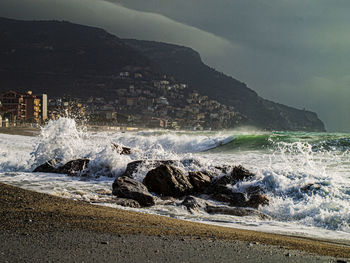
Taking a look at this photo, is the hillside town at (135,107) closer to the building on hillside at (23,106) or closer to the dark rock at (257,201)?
the building on hillside at (23,106)

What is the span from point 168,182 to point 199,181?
3.01 feet

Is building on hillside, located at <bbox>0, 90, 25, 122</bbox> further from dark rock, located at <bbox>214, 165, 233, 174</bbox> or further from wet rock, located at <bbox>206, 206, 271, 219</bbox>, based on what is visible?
wet rock, located at <bbox>206, 206, 271, 219</bbox>

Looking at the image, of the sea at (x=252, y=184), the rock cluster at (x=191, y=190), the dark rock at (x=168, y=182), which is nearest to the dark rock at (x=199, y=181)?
the rock cluster at (x=191, y=190)

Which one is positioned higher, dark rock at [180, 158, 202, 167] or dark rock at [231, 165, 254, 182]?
dark rock at [180, 158, 202, 167]

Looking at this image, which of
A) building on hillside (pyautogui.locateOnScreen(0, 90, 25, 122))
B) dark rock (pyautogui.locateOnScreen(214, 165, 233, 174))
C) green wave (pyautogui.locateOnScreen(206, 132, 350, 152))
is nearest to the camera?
dark rock (pyautogui.locateOnScreen(214, 165, 233, 174))

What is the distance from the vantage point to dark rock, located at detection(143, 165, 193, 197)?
356 inches

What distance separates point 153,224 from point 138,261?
5.97ft

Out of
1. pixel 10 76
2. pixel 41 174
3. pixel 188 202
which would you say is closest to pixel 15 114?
pixel 10 76

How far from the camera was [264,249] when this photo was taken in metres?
4.09

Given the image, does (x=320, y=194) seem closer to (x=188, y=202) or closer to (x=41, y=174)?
(x=188, y=202)

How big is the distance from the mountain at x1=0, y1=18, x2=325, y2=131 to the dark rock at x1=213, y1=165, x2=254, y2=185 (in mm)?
85559

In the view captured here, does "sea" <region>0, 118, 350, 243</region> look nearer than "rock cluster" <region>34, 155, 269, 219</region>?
Yes

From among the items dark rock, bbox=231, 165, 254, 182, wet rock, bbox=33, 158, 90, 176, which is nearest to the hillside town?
wet rock, bbox=33, 158, 90, 176

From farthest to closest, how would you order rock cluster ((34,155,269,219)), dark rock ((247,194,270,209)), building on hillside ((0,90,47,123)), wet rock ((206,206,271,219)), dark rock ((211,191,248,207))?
building on hillside ((0,90,47,123)), dark rock ((211,191,248,207)), dark rock ((247,194,270,209)), rock cluster ((34,155,269,219)), wet rock ((206,206,271,219))
